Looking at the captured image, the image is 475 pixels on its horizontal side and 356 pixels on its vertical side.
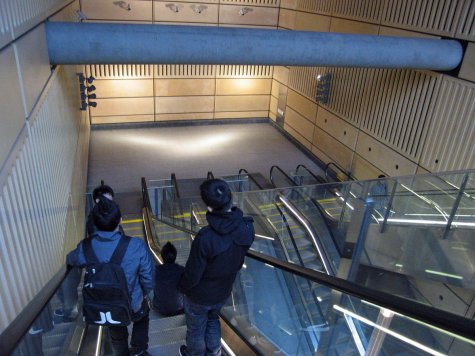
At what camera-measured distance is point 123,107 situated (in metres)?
14.2

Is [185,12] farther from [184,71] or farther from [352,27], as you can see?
[352,27]

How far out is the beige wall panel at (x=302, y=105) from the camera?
42.2 ft

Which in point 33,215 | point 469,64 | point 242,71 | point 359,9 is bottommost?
point 242,71

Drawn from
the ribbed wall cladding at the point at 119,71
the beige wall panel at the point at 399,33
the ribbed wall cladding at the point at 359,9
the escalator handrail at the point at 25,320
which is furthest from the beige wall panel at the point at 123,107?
the escalator handrail at the point at 25,320

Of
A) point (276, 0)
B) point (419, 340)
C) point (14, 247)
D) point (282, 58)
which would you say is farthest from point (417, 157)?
point (276, 0)

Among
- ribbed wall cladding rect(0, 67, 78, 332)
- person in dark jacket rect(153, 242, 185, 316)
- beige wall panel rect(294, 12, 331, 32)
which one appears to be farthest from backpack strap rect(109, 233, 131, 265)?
beige wall panel rect(294, 12, 331, 32)

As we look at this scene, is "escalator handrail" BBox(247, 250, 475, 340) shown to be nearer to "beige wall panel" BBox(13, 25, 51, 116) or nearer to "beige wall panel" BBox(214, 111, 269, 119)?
"beige wall panel" BBox(13, 25, 51, 116)

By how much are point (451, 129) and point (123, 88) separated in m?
10.7

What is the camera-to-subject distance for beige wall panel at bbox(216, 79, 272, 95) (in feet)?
50.1

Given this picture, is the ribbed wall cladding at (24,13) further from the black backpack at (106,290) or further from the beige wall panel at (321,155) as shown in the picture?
the beige wall panel at (321,155)

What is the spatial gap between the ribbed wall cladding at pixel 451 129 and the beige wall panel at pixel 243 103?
8.79 metres

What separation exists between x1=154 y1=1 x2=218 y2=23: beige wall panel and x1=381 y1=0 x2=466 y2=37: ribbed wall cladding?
6812mm

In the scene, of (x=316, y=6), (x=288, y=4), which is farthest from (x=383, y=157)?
Answer: (x=288, y=4)

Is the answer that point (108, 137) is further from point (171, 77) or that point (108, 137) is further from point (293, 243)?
point (293, 243)
